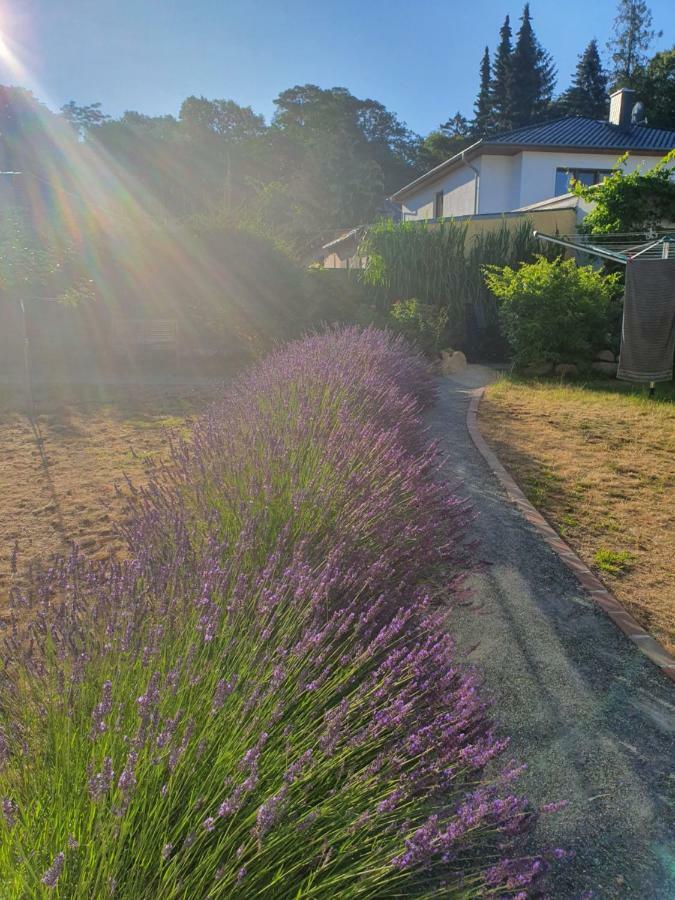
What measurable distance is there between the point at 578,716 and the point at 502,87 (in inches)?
2438

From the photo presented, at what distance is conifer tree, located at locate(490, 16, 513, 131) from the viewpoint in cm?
5184

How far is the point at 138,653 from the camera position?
1427 millimetres

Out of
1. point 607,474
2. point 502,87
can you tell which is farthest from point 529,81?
point 607,474

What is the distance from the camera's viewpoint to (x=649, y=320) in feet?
29.9

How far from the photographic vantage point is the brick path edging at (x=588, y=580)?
109 inches

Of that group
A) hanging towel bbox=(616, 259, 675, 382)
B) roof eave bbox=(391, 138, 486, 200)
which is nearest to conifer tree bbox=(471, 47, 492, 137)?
roof eave bbox=(391, 138, 486, 200)

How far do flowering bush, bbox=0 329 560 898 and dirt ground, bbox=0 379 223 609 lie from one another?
117 centimetres

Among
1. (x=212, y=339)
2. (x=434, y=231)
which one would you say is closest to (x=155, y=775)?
(x=212, y=339)

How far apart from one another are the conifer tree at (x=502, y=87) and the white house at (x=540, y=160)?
32.2 metres

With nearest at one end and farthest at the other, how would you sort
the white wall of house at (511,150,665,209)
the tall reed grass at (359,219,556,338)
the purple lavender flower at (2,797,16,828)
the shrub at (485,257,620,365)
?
the purple lavender flower at (2,797,16,828) → the shrub at (485,257,620,365) → the tall reed grass at (359,219,556,338) → the white wall of house at (511,150,665,209)

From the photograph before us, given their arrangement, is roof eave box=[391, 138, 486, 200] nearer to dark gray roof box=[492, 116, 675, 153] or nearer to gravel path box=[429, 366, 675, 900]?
dark gray roof box=[492, 116, 675, 153]

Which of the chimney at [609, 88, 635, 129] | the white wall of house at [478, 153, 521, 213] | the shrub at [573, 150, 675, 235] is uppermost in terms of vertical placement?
the chimney at [609, 88, 635, 129]

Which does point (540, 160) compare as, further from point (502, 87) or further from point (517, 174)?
point (502, 87)

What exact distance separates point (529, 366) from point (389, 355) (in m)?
5.26
